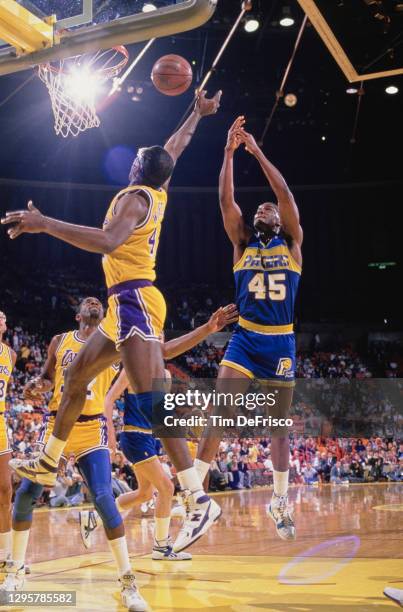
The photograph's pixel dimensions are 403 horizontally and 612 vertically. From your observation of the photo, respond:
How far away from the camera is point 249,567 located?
587 cm

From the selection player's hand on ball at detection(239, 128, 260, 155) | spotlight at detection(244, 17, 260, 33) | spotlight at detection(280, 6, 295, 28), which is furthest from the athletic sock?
spotlight at detection(280, 6, 295, 28)

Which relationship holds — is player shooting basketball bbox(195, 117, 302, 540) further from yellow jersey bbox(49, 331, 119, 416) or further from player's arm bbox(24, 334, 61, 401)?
player's arm bbox(24, 334, 61, 401)

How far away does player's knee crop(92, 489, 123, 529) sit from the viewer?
4703 mm

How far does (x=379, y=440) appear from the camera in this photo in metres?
21.5

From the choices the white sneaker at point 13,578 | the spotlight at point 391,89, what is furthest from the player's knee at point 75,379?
the spotlight at point 391,89

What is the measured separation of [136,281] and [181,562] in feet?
9.49

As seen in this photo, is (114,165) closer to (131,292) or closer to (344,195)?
(344,195)

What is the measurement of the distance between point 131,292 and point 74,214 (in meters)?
25.2

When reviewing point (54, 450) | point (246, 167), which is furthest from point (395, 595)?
point (246, 167)

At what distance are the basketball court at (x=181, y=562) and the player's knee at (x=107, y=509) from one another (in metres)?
0.50

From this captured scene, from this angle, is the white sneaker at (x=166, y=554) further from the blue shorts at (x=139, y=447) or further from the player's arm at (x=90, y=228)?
the player's arm at (x=90, y=228)

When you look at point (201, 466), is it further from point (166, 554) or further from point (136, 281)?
point (136, 281)

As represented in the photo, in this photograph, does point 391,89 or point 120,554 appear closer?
point 120,554

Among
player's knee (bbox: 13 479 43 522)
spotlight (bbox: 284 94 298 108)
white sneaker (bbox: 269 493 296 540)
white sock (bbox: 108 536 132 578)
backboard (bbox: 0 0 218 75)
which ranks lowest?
white sock (bbox: 108 536 132 578)
